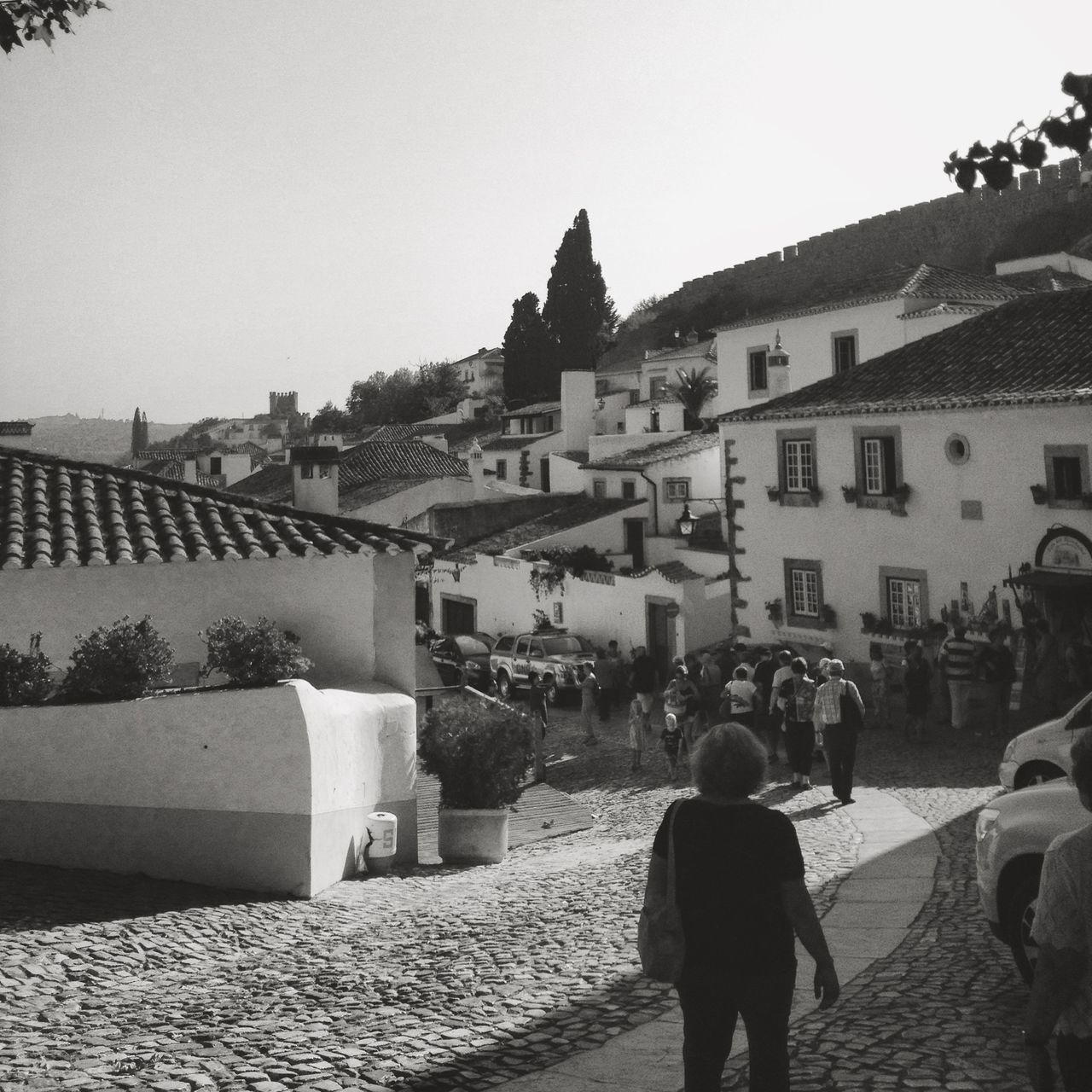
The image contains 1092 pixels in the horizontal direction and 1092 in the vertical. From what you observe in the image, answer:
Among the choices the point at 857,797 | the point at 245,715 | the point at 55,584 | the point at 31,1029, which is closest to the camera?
the point at 31,1029

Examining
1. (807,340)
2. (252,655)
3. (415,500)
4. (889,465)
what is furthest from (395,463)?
(252,655)

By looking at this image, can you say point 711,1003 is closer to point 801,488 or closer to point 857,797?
point 857,797

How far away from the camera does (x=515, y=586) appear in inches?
1351

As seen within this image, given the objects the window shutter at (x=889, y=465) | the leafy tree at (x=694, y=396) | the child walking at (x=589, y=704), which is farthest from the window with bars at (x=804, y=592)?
the leafy tree at (x=694, y=396)

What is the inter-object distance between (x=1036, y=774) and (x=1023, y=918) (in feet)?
14.9

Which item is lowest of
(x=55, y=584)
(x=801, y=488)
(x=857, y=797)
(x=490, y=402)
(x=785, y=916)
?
(x=857, y=797)

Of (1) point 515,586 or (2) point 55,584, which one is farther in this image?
(1) point 515,586

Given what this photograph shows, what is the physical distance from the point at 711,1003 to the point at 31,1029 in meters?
4.12

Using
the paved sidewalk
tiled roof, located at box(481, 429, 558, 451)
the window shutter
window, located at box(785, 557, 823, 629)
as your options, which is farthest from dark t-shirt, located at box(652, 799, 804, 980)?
tiled roof, located at box(481, 429, 558, 451)

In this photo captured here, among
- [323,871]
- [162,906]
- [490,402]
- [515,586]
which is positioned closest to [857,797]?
[323,871]

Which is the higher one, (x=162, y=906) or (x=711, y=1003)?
(x=711, y=1003)

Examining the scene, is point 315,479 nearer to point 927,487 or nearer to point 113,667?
point 113,667

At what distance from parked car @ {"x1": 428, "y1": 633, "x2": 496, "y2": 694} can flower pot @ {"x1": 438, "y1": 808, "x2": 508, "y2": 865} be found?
1454 cm

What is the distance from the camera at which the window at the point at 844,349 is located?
32562 mm
